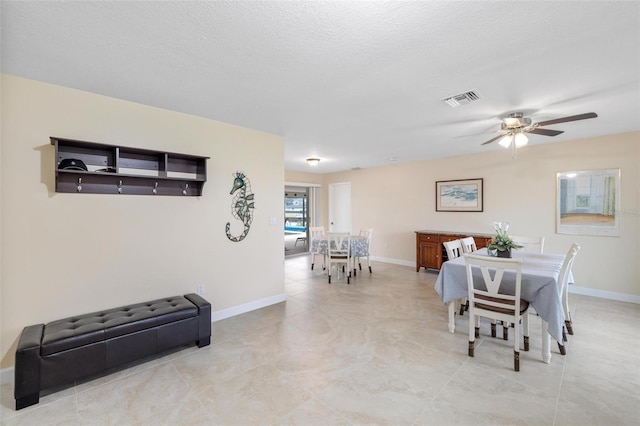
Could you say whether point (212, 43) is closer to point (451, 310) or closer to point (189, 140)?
point (189, 140)

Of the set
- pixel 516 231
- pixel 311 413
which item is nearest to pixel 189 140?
pixel 311 413

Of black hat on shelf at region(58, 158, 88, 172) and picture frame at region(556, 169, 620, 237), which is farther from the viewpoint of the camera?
picture frame at region(556, 169, 620, 237)

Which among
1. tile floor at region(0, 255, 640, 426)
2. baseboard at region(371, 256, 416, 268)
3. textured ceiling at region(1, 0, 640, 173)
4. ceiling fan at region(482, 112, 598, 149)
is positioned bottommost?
tile floor at region(0, 255, 640, 426)

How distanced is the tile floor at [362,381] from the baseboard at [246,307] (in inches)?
4.9

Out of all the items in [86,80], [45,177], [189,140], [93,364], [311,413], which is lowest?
[311,413]

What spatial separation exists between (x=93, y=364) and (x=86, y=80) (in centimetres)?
234

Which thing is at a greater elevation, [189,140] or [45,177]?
[189,140]

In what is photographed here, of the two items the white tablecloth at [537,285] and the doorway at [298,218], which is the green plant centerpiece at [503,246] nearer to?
the white tablecloth at [537,285]

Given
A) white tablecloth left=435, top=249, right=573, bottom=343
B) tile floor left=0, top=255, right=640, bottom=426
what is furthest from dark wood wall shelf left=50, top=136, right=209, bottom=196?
white tablecloth left=435, top=249, right=573, bottom=343

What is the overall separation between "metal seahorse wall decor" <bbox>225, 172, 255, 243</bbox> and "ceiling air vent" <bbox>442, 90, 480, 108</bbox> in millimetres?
2564

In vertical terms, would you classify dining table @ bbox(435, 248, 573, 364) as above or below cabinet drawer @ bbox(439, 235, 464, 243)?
below

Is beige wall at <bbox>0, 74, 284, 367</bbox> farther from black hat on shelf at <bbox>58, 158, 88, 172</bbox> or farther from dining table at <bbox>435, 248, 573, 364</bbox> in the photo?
dining table at <bbox>435, 248, 573, 364</bbox>

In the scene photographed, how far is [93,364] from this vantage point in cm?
220

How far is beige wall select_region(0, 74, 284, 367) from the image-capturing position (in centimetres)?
229
